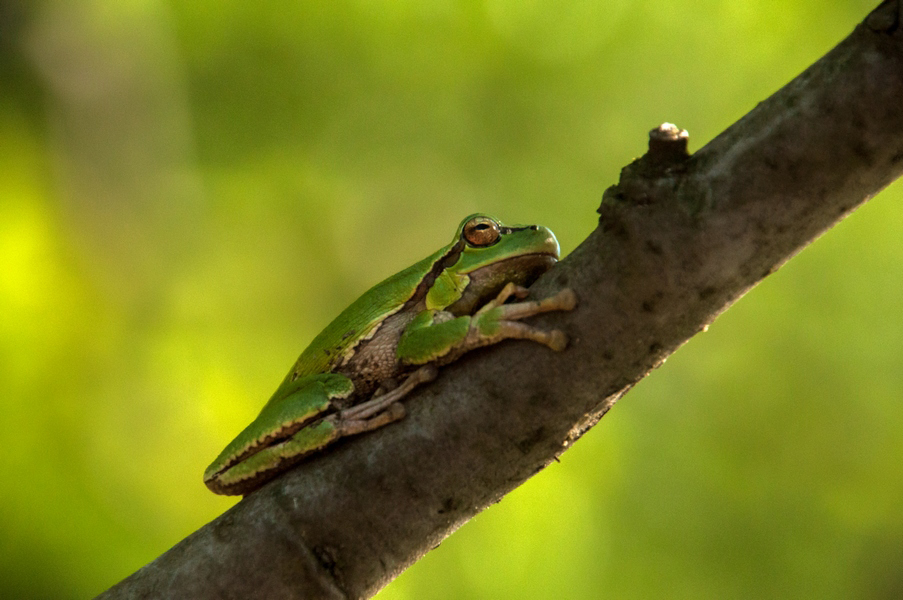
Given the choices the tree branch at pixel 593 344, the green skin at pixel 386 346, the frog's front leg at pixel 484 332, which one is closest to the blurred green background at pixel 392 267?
the green skin at pixel 386 346

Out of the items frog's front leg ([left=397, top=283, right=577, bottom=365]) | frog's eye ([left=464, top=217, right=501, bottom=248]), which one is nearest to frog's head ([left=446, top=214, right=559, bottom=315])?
frog's eye ([left=464, top=217, right=501, bottom=248])

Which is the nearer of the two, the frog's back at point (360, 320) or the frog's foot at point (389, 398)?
the frog's foot at point (389, 398)

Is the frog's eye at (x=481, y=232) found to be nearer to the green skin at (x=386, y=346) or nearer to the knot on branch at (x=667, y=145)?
the green skin at (x=386, y=346)

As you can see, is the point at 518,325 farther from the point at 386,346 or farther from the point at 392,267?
the point at 392,267

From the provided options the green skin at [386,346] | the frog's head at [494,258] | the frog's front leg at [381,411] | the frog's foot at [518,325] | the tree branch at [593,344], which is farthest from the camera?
the frog's head at [494,258]

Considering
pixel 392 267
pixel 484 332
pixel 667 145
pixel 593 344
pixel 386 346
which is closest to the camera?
pixel 667 145

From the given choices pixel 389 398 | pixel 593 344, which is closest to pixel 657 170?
pixel 593 344

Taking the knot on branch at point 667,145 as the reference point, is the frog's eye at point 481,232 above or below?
above
